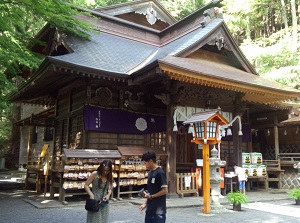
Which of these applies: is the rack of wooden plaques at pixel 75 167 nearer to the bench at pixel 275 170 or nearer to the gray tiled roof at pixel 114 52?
the gray tiled roof at pixel 114 52

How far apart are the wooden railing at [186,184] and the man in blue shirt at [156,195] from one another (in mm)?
6393

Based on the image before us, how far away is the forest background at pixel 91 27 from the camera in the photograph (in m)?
7.47

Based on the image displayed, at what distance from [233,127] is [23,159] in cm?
1725

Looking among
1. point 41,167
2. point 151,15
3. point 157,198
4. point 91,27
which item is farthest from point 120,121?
point 151,15

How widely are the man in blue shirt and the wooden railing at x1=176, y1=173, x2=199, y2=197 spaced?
639cm

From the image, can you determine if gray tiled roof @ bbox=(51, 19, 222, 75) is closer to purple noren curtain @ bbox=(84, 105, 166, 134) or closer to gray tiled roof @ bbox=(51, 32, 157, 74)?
gray tiled roof @ bbox=(51, 32, 157, 74)

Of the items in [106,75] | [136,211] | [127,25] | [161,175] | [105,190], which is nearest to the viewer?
[161,175]

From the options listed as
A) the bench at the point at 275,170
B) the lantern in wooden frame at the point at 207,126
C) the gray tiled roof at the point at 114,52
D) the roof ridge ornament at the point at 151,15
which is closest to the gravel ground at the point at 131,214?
the lantern in wooden frame at the point at 207,126

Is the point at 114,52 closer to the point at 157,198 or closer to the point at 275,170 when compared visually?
the point at 157,198

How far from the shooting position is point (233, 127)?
42.5 feet

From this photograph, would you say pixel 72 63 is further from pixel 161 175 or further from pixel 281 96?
pixel 281 96

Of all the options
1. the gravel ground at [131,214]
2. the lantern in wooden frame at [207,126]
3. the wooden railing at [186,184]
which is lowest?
the gravel ground at [131,214]

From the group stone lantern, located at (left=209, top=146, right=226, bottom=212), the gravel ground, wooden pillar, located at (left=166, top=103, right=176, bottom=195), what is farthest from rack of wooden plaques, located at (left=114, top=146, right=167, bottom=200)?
stone lantern, located at (left=209, top=146, right=226, bottom=212)

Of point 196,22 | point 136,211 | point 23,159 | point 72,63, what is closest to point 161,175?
point 136,211
